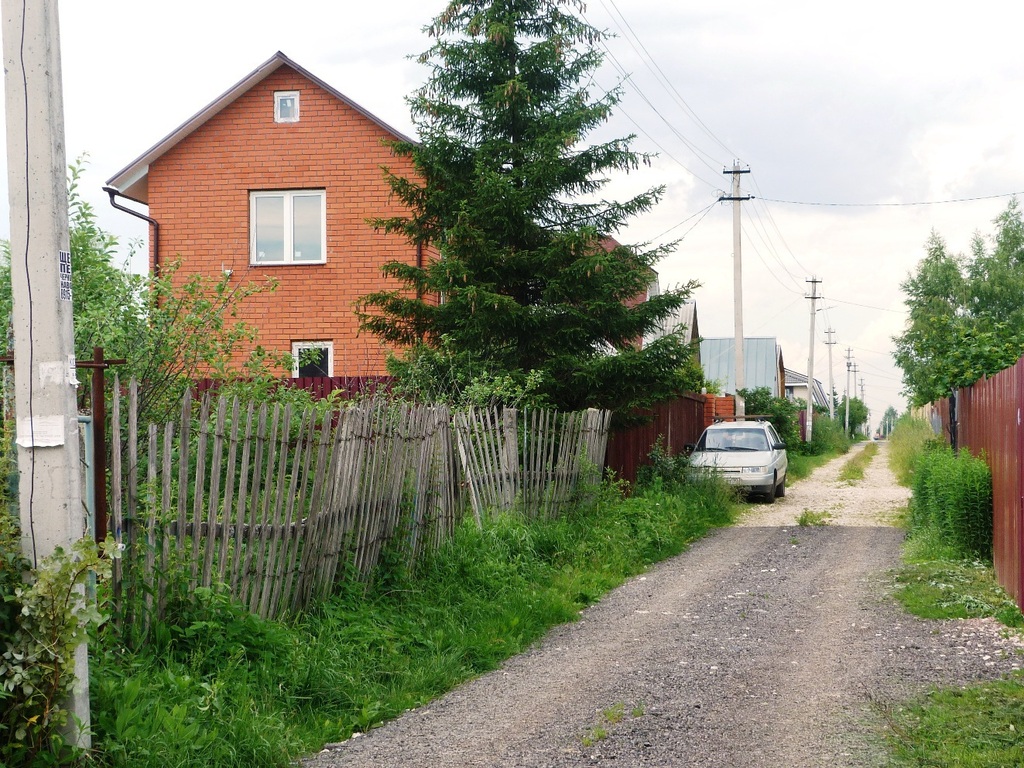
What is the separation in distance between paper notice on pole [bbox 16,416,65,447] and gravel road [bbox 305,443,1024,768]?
2007 mm

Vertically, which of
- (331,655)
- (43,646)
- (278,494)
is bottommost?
(331,655)

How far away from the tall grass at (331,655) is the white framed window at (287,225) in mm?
8627

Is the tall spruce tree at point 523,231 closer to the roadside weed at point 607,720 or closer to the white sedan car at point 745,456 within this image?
the white sedan car at point 745,456

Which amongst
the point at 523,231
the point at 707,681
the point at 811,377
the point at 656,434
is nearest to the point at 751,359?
the point at 811,377

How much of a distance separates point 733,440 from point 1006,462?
11.4 meters

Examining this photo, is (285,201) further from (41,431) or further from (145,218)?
(41,431)

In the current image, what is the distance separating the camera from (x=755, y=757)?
199 inches

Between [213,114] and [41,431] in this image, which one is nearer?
[41,431]

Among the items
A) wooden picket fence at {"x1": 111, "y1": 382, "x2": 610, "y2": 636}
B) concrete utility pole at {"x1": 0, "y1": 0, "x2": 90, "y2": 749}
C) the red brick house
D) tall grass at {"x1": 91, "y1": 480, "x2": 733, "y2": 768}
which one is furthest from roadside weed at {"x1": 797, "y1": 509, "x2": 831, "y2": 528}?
concrete utility pole at {"x1": 0, "y1": 0, "x2": 90, "y2": 749}

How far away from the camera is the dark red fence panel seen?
16500mm

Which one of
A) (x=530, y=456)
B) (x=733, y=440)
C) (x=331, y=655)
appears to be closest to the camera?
(x=331, y=655)

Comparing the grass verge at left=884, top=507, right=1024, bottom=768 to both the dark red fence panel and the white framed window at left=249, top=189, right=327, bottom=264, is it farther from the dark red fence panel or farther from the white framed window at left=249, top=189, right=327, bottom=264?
the white framed window at left=249, top=189, right=327, bottom=264

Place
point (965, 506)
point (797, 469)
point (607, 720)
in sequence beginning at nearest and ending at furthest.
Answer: point (607, 720)
point (965, 506)
point (797, 469)

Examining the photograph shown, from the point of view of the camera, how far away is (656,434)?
65.1 ft
